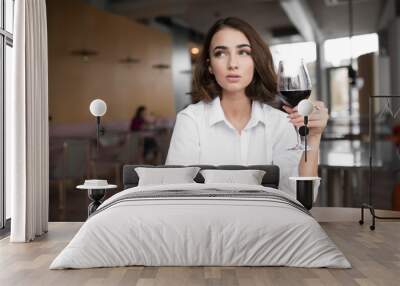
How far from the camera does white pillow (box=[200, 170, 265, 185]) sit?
581 centimetres

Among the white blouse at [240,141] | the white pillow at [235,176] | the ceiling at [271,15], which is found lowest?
the white pillow at [235,176]

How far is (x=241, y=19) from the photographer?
6586 millimetres

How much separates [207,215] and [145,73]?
267 cm

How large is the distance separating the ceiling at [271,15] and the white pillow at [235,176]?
1.45m

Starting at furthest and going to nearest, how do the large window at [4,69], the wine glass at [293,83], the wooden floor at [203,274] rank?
the wine glass at [293,83] → the large window at [4,69] → the wooden floor at [203,274]

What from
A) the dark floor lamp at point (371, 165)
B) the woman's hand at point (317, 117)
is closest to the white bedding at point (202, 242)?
the dark floor lamp at point (371, 165)

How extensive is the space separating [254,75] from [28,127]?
7.25 ft

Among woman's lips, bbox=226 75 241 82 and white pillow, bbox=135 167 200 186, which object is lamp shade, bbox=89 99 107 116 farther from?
woman's lips, bbox=226 75 241 82

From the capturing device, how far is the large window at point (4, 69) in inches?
238

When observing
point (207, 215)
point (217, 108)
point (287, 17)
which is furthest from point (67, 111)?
point (207, 215)

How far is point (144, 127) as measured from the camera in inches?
262

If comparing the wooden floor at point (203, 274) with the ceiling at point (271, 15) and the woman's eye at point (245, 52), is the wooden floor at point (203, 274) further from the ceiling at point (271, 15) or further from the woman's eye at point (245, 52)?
the ceiling at point (271, 15)

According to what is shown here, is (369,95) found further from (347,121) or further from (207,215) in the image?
(207,215)

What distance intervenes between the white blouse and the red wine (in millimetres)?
142
